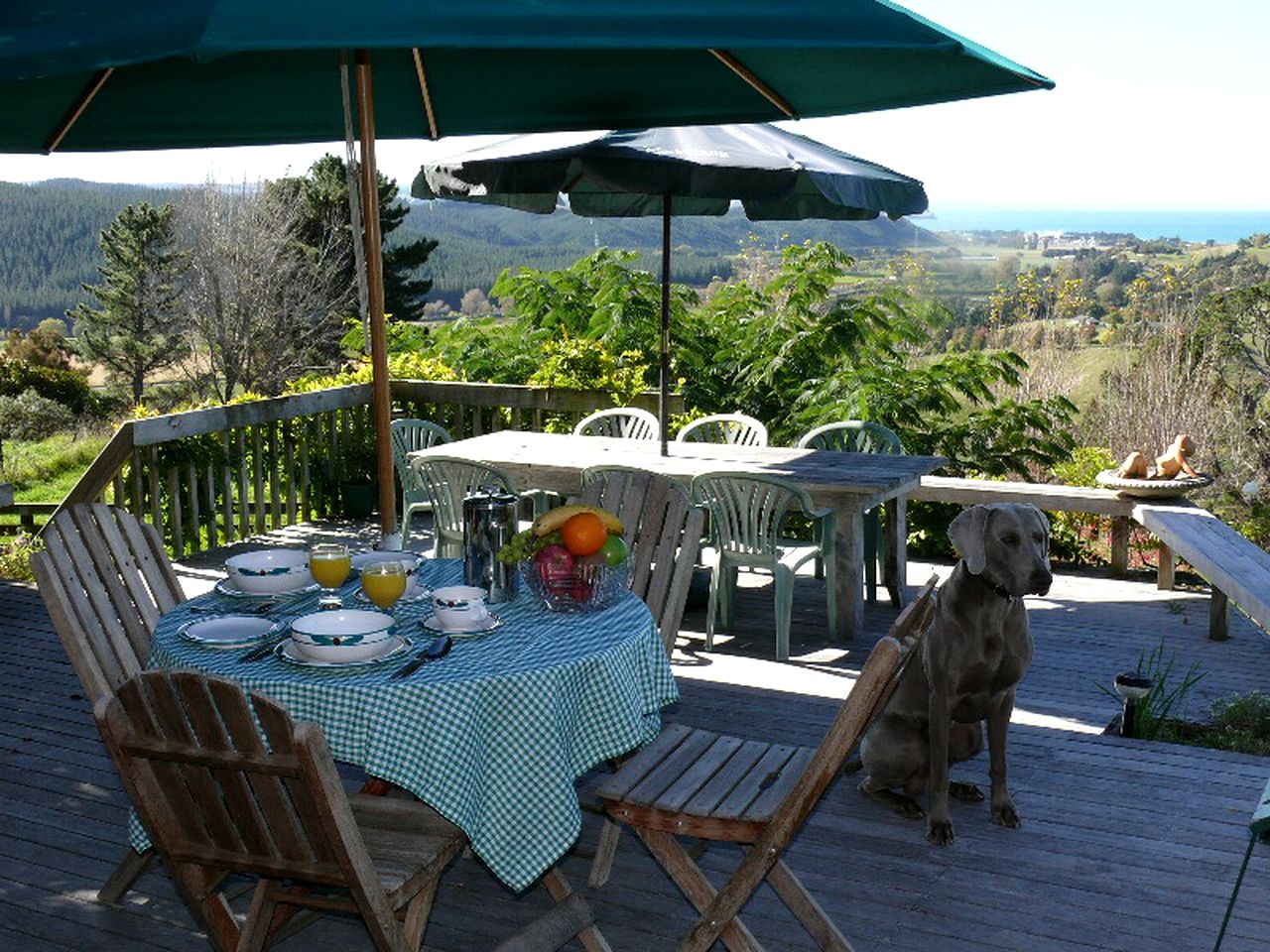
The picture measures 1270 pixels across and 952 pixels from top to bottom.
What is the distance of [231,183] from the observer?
40719 mm

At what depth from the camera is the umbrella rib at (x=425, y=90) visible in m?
4.33

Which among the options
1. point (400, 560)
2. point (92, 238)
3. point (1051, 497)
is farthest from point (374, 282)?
point (92, 238)

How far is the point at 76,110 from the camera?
4.24m

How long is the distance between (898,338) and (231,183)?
35606 millimetres

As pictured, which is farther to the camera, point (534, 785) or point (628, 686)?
point (628, 686)

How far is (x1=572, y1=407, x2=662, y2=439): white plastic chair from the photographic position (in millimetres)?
7594

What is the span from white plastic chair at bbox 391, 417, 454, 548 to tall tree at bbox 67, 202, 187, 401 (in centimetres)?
3653

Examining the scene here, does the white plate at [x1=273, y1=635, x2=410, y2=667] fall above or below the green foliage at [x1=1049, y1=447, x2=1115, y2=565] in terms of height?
above

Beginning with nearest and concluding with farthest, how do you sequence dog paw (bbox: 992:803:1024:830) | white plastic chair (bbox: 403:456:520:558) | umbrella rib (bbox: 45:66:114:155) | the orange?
the orange, dog paw (bbox: 992:803:1024:830), umbrella rib (bbox: 45:66:114:155), white plastic chair (bbox: 403:456:520:558)

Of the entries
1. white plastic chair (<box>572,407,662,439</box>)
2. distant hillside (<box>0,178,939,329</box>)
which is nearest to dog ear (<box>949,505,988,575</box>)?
white plastic chair (<box>572,407,662,439</box>)

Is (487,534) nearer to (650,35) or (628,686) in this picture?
(628,686)

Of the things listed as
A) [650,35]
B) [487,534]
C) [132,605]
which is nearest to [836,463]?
[487,534]

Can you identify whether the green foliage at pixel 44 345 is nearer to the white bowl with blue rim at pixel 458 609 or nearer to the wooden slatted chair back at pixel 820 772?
the white bowl with blue rim at pixel 458 609

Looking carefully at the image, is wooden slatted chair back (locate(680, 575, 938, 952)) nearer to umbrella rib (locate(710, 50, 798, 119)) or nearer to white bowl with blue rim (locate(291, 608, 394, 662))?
white bowl with blue rim (locate(291, 608, 394, 662))
